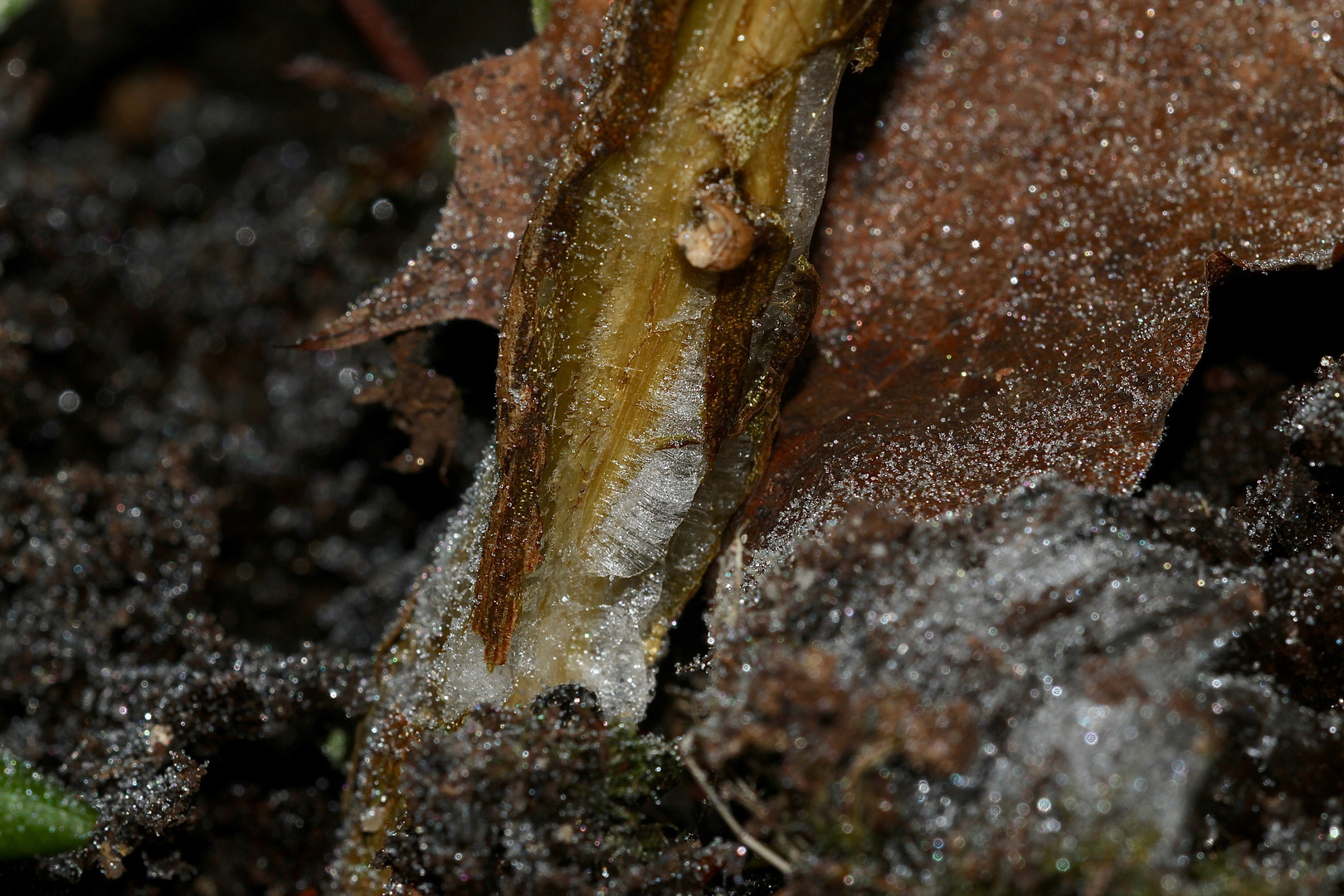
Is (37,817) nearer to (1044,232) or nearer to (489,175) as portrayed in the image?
(489,175)

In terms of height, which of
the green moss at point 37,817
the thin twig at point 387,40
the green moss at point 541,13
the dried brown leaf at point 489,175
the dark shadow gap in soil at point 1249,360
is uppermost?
the thin twig at point 387,40

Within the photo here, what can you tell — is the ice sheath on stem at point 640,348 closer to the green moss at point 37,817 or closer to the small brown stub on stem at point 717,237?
the small brown stub on stem at point 717,237

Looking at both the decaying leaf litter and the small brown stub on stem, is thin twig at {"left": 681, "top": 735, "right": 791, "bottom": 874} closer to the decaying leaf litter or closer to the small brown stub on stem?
the decaying leaf litter

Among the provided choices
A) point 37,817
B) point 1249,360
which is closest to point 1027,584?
point 1249,360

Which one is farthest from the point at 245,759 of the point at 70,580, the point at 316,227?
the point at 316,227

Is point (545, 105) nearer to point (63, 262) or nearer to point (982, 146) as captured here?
point (982, 146)

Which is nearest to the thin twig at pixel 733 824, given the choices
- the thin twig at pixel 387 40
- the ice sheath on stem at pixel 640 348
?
the ice sheath on stem at pixel 640 348

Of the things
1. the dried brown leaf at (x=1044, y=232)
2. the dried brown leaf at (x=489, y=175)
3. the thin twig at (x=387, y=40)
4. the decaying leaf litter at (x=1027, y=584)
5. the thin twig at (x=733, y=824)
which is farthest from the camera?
the thin twig at (x=387, y=40)
